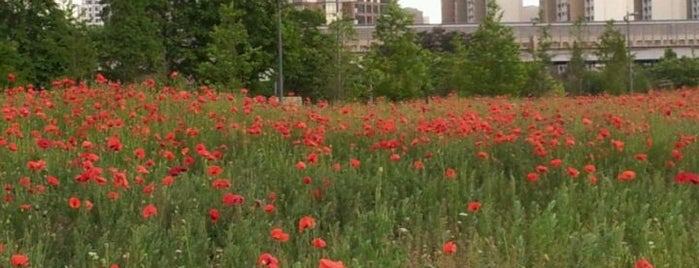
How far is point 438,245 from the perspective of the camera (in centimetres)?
417

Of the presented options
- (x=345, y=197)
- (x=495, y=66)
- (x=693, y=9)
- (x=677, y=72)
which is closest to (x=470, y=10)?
(x=693, y=9)

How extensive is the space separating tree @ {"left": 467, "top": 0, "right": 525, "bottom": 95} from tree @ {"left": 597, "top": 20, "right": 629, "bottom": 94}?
515 centimetres

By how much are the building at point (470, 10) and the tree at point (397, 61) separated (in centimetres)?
7152

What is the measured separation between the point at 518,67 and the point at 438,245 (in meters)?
26.6

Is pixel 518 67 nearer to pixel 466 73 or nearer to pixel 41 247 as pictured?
pixel 466 73

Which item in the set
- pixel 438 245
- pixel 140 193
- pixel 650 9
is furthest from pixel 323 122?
pixel 650 9

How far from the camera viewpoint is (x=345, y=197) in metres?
5.19

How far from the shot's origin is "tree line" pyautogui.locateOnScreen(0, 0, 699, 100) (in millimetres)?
26531

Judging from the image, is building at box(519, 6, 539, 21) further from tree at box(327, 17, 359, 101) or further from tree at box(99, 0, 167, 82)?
tree at box(99, 0, 167, 82)

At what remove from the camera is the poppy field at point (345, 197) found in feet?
12.7

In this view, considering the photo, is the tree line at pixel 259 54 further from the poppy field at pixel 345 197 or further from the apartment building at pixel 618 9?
the apartment building at pixel 618 9

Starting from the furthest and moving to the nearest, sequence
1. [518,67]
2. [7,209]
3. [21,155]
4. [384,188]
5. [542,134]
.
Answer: [518,67] < [542,134] < [21,155] < [384,188] < [7,209]

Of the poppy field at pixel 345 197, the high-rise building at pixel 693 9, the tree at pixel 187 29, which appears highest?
the high-rise building at pixel 693 9

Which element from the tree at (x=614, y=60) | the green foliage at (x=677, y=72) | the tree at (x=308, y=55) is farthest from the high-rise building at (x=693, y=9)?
the tree at (x=308, y=55)
